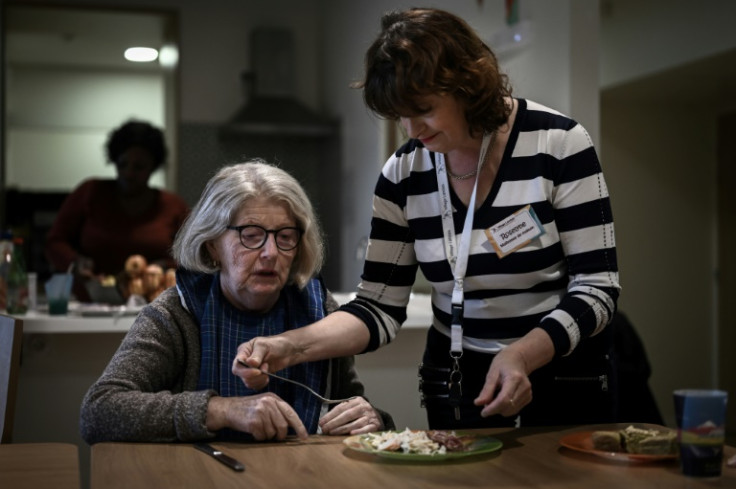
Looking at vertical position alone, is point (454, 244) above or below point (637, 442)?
above

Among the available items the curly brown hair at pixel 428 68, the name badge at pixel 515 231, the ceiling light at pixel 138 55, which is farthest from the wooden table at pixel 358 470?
the ceiling light at pixel 138 55

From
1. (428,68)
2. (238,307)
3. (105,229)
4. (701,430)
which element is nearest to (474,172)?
(428,68)

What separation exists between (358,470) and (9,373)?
31.1 inches

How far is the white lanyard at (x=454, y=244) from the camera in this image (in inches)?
70.5

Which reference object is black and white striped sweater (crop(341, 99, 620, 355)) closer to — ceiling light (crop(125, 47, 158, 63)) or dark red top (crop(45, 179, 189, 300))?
dark red top (crop(45, 179, 189, 300))

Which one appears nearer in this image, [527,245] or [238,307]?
[527,245]

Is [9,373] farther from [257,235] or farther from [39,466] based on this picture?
[257,235]

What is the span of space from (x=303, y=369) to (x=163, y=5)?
529 centimetres

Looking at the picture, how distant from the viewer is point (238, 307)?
203 cm

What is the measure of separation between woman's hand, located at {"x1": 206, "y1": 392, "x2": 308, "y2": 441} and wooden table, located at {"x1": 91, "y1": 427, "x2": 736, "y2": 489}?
0.11ft

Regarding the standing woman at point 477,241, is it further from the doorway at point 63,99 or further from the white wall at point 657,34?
the doorway at point 63,99

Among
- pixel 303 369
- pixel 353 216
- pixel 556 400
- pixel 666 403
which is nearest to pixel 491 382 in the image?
pixel 556 400

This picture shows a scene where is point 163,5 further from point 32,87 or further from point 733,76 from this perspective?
point 733,76

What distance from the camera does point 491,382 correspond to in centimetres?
154
